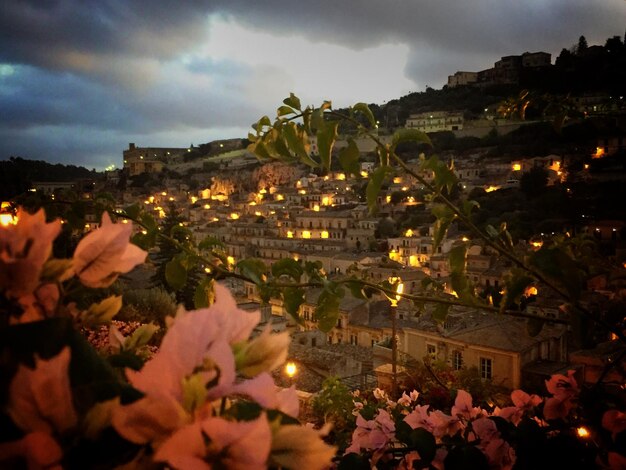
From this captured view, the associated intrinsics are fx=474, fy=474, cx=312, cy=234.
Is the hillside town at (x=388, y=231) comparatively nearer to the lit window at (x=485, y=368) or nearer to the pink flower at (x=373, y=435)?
the lit window at (x=485, y=368)

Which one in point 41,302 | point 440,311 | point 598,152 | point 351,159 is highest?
point 598,152

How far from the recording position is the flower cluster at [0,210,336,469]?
503 millimetres

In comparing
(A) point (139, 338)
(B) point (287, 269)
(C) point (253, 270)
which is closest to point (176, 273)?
(C) point (253, 270)

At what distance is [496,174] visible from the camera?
58125 mm

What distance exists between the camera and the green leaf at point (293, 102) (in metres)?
1.66

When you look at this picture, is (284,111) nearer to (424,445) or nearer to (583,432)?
(424,445)

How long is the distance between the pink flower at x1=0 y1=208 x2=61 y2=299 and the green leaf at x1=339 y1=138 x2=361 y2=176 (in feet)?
3.31

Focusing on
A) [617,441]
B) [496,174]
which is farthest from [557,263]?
[496,174]

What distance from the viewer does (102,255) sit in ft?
2.36

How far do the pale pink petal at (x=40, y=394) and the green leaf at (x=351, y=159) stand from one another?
1.12 metres

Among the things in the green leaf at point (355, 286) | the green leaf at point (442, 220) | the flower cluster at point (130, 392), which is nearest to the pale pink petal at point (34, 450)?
the flower cluster at point (130, 392)

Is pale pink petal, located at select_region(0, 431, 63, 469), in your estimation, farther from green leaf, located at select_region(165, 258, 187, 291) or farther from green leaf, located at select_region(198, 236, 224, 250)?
green leaf, located at select_region(198, 236, 224, 250)

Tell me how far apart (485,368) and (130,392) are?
13810mm

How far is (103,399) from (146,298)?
13116 mm
